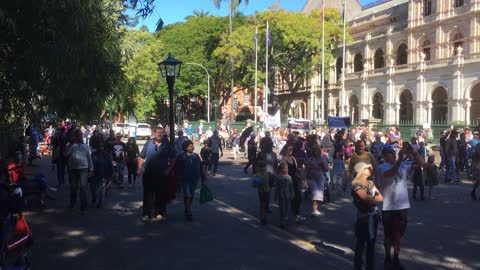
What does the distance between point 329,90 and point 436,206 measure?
5019 cm

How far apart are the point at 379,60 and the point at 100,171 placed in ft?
155

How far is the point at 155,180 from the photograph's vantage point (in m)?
9.96

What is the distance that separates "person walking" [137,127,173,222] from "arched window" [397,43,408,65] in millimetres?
44416

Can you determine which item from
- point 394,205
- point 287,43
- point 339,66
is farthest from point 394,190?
point 339,66

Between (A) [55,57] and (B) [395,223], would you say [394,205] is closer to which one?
(B) [395,223]

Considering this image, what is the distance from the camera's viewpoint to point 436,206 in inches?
485

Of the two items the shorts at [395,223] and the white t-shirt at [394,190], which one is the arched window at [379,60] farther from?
the shorts at [395,223]

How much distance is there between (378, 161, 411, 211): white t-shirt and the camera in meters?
6.83

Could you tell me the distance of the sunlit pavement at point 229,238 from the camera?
23.9 ft

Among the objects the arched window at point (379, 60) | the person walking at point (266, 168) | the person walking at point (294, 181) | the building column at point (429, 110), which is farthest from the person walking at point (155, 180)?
the arched window at point (379, 60)

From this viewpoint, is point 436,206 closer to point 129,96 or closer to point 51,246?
point 129,96

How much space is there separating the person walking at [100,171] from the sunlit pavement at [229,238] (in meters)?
0.39

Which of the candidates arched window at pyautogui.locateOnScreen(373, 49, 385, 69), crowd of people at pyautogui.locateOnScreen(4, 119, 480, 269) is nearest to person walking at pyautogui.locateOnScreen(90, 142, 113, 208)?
crowd of people at pyautogui.locateOnScreen(4, 119, 480, 269)

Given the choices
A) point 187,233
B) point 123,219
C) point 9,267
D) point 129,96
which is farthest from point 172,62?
point 9,267
